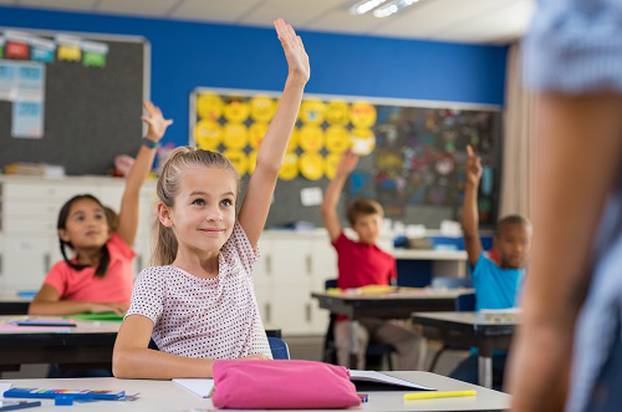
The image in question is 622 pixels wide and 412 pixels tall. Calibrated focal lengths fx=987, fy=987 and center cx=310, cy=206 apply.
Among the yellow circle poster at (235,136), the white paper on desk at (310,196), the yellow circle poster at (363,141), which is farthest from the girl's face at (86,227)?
the yellow circle poster at (363,141)

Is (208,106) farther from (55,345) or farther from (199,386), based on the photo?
(199,386)

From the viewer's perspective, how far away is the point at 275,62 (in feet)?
29.1

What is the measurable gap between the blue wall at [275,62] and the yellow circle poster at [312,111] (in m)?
0.11

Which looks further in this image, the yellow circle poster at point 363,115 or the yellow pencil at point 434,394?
the yellow circle poster at point 363,115

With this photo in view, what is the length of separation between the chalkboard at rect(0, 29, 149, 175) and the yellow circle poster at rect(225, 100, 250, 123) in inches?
29.0

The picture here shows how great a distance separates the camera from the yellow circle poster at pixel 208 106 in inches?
339

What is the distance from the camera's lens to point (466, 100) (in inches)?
370

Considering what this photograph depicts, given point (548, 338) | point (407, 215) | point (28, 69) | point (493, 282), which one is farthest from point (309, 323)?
point (548, 338)

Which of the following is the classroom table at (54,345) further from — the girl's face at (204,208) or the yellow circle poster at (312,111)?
the yellow circle poster at (312,111)

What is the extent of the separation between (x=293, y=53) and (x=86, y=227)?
2.20m

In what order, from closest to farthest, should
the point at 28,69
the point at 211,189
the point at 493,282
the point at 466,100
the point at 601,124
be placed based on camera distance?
the point at 601,124
the point at 211,189
the point at 493,282
the point at 28,69
the point at 466,100

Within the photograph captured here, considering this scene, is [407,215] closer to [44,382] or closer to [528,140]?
[528,140]

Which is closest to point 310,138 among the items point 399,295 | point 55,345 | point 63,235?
point 399,295

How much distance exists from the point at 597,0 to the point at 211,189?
1.52m
